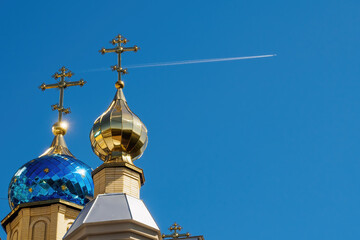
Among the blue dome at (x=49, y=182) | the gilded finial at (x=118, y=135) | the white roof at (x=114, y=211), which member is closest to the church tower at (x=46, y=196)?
the blue dome at (x=49, y=182)

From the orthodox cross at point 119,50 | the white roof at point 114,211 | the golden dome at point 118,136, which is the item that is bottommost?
the white roof at point 114,211

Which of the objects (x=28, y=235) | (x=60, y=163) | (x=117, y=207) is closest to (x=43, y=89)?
(x=60, y=163)

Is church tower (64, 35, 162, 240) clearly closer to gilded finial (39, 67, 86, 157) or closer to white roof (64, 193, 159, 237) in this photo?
white roof (64, 193, 159, 237)

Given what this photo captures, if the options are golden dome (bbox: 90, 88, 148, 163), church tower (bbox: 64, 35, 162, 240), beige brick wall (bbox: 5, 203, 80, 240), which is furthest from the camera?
beige brick wall (bbox: 5, 203, 80, 240)

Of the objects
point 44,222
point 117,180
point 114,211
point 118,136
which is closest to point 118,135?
point 118,136

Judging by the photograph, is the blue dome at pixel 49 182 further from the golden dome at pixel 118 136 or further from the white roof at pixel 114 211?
the white roof at pixel 114 211

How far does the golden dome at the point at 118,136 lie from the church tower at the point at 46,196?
66.2 inches

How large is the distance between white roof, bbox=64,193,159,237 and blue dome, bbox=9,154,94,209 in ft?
10.2

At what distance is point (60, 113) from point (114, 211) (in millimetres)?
6238

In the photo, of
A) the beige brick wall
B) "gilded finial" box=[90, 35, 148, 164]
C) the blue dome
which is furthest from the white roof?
the blue dome

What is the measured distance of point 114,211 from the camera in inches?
476

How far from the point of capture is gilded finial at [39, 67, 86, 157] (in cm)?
1697

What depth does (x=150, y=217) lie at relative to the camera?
40.4 feet

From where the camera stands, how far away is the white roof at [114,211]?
11875mm
